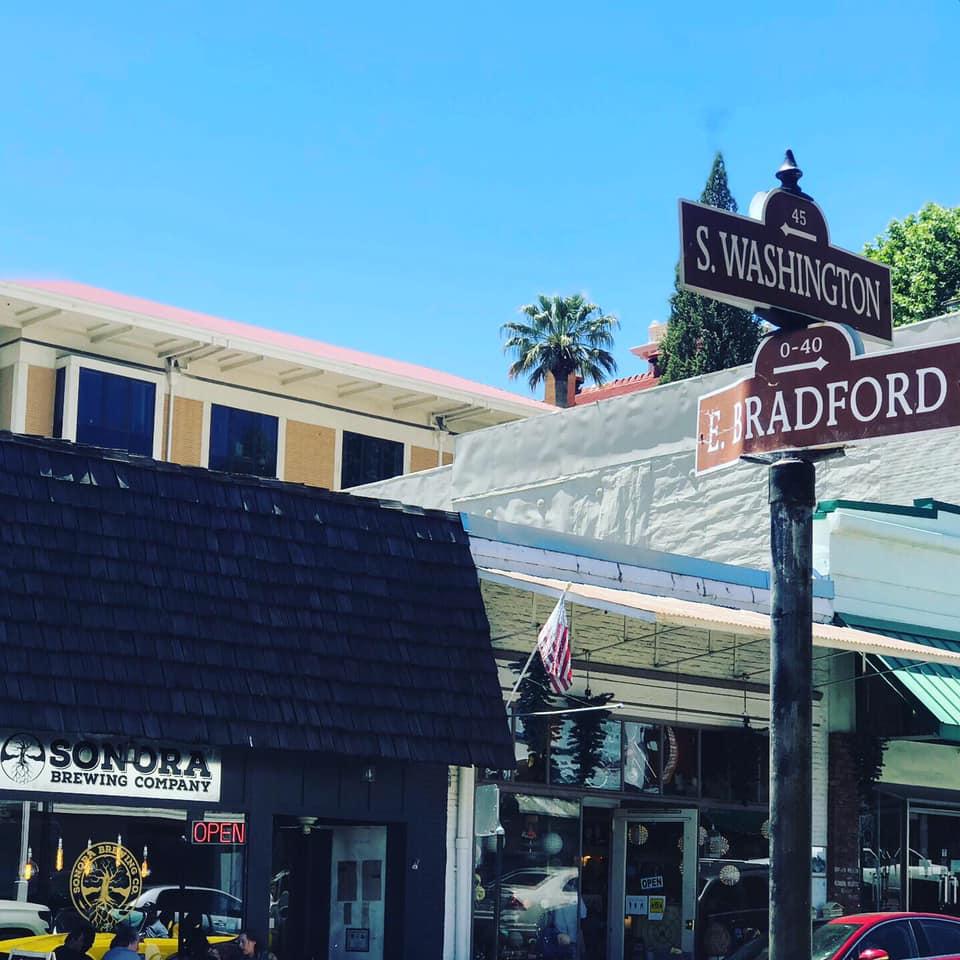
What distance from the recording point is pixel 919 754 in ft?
72.6

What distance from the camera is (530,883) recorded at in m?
18.2

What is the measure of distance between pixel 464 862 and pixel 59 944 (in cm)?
498

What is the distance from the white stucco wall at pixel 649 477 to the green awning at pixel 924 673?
10.4 ft

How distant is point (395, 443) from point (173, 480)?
29.7 meters

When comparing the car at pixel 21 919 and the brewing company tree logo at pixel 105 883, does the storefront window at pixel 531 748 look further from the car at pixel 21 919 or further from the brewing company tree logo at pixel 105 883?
the car at pixel 21 919

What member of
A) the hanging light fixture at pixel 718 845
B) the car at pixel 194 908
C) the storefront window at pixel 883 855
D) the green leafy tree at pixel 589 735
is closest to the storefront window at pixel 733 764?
the hanging light fixture at pixel 718 845

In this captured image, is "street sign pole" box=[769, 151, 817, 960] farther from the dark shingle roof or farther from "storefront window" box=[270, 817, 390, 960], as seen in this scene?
"storefront window" box=[270, 817, 390, 960]

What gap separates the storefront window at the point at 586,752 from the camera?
18562 millimetres

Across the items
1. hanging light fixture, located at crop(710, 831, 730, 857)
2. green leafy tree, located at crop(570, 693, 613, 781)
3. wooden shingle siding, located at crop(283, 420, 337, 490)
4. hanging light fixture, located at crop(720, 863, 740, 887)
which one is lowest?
hanging light fixture, located at crop(720, 863, 740, 887)

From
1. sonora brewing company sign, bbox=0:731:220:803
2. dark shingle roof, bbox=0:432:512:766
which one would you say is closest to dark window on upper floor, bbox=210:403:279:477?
dark shingle roof, bbox=0:432:512:766

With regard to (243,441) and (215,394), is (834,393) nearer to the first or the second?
(215,394)

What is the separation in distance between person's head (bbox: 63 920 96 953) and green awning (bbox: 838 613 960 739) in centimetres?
1006

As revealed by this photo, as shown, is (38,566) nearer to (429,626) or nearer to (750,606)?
(429,626)

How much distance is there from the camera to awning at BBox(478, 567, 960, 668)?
1503cm
